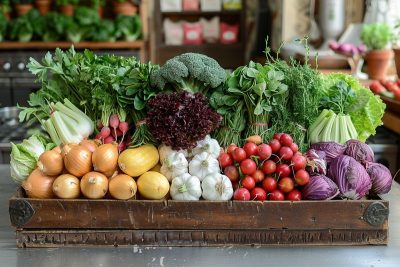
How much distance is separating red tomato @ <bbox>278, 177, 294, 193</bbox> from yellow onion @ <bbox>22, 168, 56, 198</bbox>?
2.21ft

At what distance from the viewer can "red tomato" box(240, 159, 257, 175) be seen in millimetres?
1588

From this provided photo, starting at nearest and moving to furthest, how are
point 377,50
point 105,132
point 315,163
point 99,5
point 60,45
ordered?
point 315,163, point 105,132, point 377,50, point 60,45, point 99,5

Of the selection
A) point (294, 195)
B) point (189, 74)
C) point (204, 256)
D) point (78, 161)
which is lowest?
point (204, 256)

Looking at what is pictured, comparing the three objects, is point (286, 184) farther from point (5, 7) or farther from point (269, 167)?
point (5, 7)

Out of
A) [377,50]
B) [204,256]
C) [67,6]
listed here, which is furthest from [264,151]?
[67,6]

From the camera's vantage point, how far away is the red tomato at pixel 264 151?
1602 millimetres

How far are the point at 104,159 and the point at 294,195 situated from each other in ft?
1.84

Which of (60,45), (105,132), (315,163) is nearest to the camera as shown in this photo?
(315,163)

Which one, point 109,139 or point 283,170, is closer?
point 283,170

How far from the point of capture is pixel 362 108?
1.91 metres

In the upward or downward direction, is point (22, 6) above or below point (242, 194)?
above

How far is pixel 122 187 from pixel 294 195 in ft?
1.63

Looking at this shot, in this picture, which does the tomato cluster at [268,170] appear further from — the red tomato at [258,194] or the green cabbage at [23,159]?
the green cabbage at [23,159]

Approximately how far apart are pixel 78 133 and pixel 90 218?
34cm
